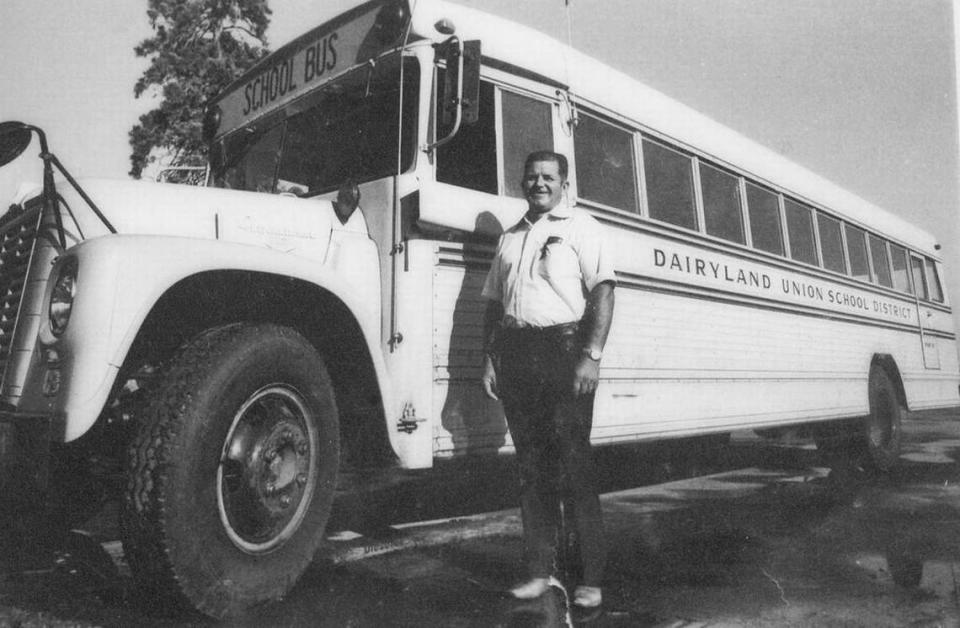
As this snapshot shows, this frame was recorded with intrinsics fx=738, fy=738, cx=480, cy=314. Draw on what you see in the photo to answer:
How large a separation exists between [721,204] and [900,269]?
3941 millimetres

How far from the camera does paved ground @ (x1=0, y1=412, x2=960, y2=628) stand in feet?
8.50

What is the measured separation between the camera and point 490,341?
3.08 meters

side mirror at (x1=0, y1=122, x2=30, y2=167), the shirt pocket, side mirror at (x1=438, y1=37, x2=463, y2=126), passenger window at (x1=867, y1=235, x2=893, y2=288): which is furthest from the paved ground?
passenger window at (x1=867, y1=235, x2=893, y2=288)

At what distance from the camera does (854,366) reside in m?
6.61

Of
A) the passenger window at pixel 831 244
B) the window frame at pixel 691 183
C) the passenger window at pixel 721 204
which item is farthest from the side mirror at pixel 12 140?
the passenger window at pixel 831 244

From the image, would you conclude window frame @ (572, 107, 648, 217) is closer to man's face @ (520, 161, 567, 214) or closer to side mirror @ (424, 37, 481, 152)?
man's face @ (520, 161, 567, 214)

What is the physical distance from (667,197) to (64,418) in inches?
140

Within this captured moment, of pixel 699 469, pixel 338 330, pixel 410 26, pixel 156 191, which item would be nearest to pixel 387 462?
pixel 338 330

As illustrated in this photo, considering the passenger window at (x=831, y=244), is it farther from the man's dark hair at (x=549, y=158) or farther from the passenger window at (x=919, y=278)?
the man's dark hair at (x=549, y=158)

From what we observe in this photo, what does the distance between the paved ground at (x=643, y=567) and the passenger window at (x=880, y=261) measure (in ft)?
7.95

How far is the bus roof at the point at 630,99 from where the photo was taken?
3.48 meters

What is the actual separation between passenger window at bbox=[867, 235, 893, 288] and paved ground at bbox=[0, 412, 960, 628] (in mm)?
2424

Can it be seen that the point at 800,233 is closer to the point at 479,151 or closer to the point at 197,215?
the point at 479,151

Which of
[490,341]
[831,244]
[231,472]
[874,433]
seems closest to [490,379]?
[490,341]
